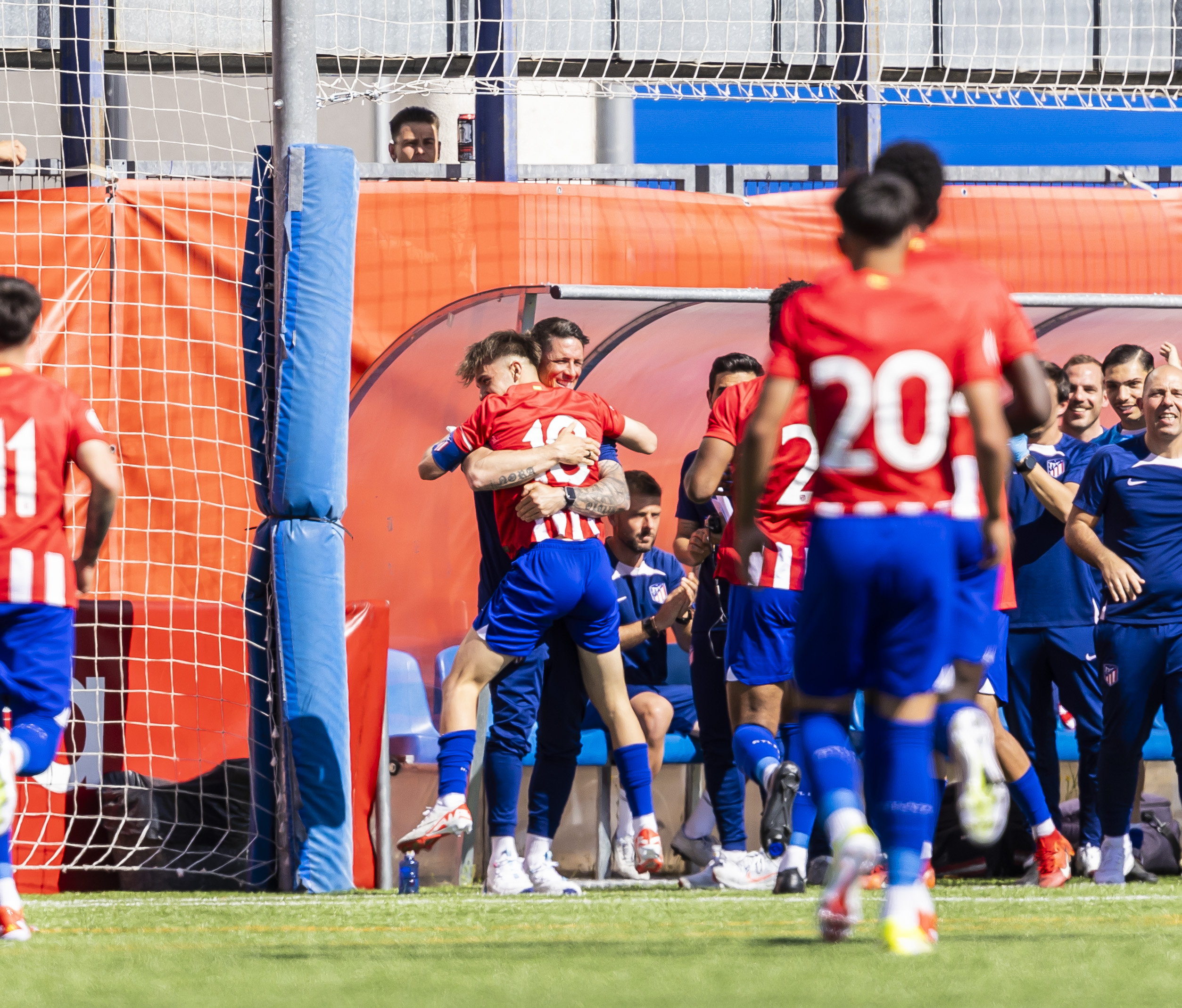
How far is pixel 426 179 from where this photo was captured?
950 centimetres

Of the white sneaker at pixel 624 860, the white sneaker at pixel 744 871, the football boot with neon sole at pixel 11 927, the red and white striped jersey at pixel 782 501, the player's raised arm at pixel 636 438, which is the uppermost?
the player's raised arm at pixel 636 438

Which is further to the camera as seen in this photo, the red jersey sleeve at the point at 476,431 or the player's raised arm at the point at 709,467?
the red jersey sleeve at the point at 476,431

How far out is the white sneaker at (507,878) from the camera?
604 cm

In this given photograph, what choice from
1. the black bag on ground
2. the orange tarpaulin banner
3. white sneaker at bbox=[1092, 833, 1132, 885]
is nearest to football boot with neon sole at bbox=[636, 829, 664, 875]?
white sneaker at bbox=[1092, 833, 1132, 885]

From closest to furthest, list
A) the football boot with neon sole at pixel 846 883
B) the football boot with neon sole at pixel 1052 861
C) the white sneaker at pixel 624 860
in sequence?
the football boot with neon sole at pixel 846 883
the football boot with neon sole at pixel 1052 861
the white sneaker at pixel 624 860

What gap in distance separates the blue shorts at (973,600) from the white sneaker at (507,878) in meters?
1.89

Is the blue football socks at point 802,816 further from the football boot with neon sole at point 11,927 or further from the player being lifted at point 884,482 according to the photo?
the football boot with neon sole at point 11,927

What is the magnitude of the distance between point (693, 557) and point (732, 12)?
472 cm

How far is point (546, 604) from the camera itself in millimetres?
6039

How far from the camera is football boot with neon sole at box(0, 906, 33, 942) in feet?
13.9

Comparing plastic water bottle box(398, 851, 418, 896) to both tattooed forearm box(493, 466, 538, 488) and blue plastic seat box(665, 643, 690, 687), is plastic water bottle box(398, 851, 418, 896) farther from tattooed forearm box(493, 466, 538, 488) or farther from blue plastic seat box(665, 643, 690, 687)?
blue plastic seat box(665, 643, 690, 687)

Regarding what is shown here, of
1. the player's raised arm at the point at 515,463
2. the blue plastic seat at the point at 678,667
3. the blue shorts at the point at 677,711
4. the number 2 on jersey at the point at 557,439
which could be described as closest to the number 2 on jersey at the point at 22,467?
the player's raised arm at the point at 515,463

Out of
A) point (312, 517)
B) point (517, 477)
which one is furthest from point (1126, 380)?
point (312, 517)

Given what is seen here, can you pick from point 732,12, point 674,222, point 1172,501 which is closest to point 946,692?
point 1172,501
